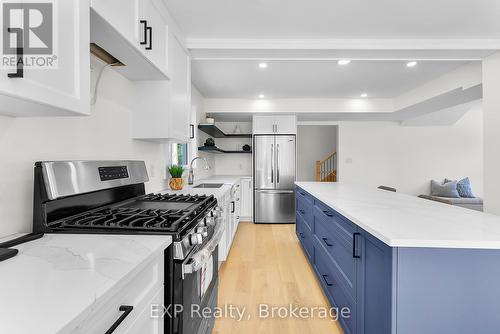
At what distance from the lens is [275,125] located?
5.14m

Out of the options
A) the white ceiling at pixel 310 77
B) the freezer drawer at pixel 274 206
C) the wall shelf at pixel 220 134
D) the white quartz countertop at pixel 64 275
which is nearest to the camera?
the white quartz countertop at pixel 64 275

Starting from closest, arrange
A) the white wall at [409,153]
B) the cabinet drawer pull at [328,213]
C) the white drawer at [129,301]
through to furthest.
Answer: the white drawer at [129,301] → the cabinet drawer pull at [328,213] → the white wall at [409,153]

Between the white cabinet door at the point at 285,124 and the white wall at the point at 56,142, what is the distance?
11.0 feet

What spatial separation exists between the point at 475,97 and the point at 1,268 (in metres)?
5.17

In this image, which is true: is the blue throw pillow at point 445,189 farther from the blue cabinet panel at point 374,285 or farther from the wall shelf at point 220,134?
the blue cabinet panel at point 374,285

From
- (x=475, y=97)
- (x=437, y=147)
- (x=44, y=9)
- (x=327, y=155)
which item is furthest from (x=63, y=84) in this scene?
(x=327, y=155)

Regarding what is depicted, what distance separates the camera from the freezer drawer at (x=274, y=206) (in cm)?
505

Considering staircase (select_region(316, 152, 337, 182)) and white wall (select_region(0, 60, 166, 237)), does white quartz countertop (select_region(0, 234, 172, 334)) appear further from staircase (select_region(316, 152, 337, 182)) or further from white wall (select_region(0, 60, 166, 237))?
staircase (select_region(316, 152, 337, 182))

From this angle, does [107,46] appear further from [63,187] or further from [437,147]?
[437,147]

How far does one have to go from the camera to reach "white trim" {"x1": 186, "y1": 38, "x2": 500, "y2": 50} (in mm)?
2559

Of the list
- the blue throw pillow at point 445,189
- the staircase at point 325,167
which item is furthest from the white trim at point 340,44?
the staircase at point 325,167

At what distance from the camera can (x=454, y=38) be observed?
2562mm

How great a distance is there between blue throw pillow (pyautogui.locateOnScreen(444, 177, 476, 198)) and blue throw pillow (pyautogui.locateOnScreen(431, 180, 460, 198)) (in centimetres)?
12

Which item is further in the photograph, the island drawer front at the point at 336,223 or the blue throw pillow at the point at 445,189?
the blue throw pillow at the point at 445,189
